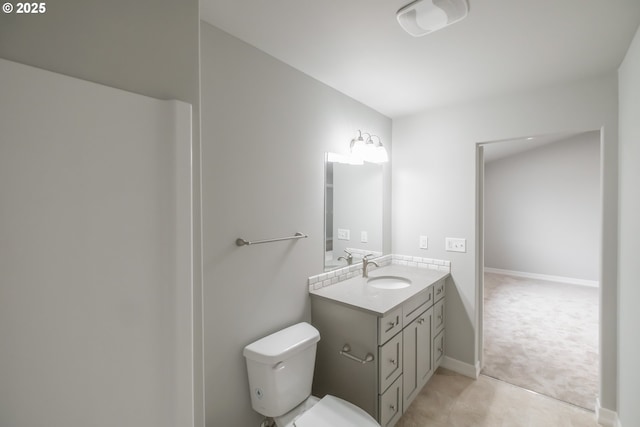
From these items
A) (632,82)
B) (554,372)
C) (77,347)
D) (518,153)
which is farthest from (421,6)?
(518,153)

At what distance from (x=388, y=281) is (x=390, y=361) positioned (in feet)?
2.56

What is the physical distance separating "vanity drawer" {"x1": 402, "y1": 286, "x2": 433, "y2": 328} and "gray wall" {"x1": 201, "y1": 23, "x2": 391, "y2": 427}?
0.67 meters

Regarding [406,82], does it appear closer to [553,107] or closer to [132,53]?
[553,107]

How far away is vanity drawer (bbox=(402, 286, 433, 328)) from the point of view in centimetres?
192

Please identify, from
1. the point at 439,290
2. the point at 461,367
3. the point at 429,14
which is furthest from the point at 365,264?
the point at 429,14

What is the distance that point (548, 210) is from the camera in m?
5.38

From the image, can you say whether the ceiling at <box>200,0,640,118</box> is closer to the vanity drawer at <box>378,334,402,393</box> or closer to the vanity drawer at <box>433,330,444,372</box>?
the vanity drawer at <box>378,334,402,393</box>

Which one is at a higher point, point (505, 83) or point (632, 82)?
point (505, 83)

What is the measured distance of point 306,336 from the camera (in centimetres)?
166

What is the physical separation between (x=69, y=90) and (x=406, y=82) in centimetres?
201

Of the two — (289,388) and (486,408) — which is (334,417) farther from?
(486,408)

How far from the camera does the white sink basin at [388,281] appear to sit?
2.36 metres

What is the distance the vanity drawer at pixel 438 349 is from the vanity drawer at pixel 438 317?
58mm

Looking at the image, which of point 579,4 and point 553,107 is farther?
point 553,107
